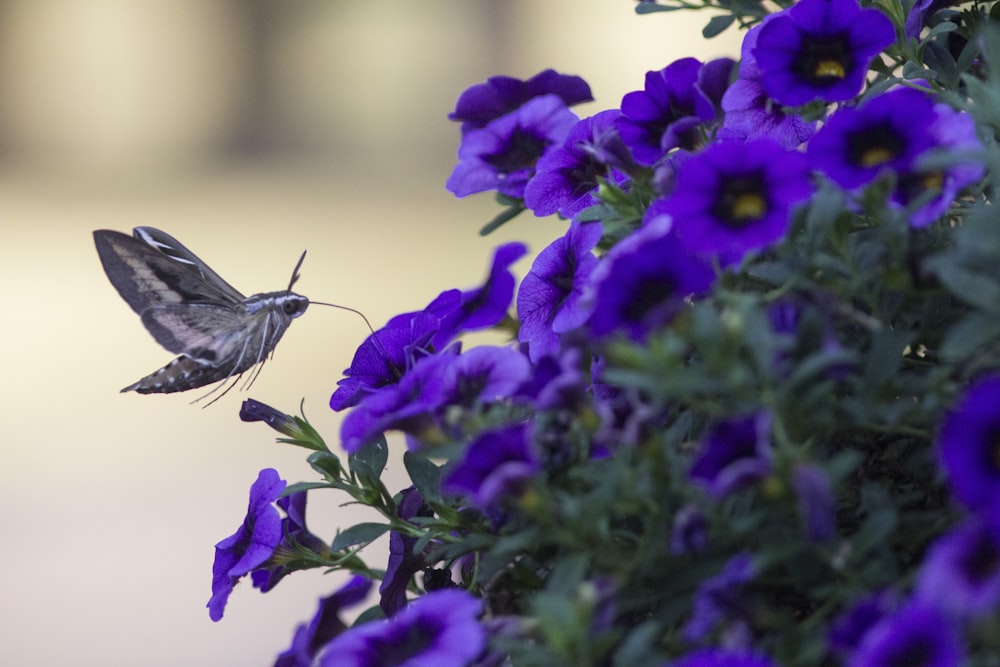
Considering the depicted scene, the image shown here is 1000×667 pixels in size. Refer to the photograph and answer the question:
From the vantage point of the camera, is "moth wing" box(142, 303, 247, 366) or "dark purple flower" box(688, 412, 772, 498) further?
"moth wing" box(142, 303, 247, 366)

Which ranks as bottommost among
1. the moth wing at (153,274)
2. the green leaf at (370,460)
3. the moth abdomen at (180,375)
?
the green leaf at (370,460)

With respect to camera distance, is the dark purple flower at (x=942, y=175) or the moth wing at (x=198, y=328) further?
the moth wing at (x=198, y=328)

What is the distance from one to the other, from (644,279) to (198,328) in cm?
47

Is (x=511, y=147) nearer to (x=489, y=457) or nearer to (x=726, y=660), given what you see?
(x=489, y=457)

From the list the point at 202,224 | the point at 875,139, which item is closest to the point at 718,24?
the point at 875,139

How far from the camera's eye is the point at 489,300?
763 mm

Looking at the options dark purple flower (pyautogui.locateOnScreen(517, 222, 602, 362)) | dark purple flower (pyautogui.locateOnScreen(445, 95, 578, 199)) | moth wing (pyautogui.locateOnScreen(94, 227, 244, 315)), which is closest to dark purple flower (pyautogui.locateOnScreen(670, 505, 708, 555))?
dark purple flower (pyautogui.locateOnScreen(517, 222, 602, 362))

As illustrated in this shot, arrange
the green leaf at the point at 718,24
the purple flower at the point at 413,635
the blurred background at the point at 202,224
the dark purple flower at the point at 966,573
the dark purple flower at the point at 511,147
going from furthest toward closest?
the blurred background at the point at 202,224 → the green leaf at the point at 718,24 → the dark purple flower at the point at 511,147 → the purple flower at the point at 413,635 → the dark purple flower at the point at 966,573

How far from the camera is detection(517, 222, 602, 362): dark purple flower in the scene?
2.32 feet

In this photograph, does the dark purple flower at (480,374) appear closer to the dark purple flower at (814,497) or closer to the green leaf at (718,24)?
the dark purple flower at (814,497)

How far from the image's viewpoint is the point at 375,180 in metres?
4.74

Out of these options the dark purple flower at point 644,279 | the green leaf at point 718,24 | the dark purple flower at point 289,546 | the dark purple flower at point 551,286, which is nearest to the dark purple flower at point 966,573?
the dark purple flower at point 644,279

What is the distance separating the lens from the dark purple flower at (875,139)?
58 cm

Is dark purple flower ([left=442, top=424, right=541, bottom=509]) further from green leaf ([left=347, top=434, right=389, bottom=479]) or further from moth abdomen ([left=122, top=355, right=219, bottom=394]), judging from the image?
moth abdomen ([left=122, top=355, right=219, bottom=394])
